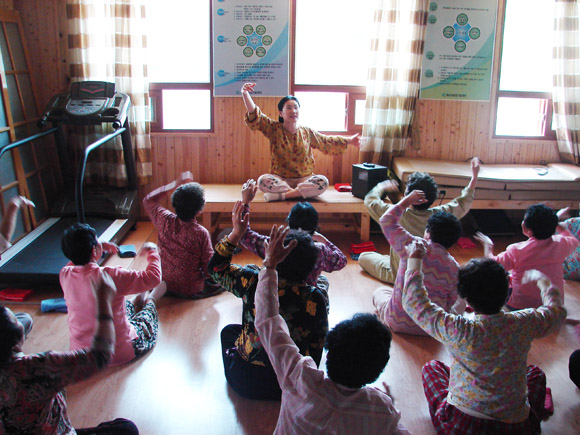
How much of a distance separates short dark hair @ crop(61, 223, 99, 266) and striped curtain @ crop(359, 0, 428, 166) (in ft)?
9.75

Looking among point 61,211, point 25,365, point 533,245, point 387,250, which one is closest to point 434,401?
point 533,245

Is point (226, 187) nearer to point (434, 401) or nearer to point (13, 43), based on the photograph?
point (13, 43)

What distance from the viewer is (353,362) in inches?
57.0

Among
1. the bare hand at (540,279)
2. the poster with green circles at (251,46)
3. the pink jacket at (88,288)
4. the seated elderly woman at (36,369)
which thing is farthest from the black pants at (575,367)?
the poster with green circles at (251,46)

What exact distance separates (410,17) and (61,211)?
3376 millimetres

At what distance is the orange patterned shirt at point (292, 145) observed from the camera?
4.50 meters

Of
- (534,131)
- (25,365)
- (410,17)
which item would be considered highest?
(410,17)

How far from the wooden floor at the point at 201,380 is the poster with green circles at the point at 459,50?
7.52 feet

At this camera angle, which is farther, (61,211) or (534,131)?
(534,131)

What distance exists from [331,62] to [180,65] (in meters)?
1.35

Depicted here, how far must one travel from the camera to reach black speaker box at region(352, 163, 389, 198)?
14.6ft

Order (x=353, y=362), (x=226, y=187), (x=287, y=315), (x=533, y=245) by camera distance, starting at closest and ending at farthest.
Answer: (x=353, y=362), (x=287, y=315), (x=533, y=245), (x=226, y=187)

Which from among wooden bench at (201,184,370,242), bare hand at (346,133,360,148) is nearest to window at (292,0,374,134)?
bare hand at (346,133,360,148)

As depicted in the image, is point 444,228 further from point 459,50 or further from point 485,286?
point 459,50
